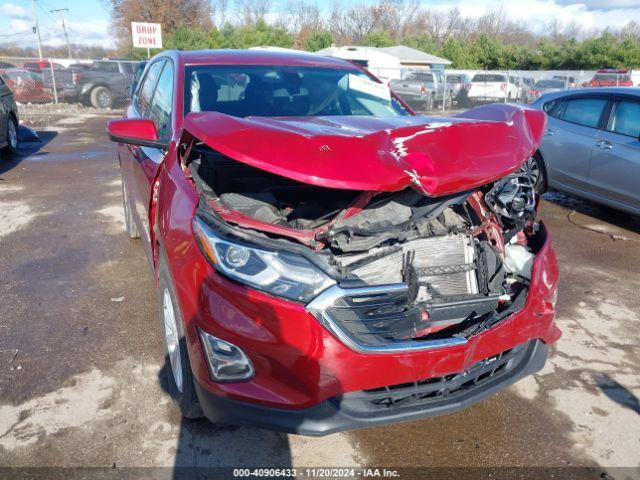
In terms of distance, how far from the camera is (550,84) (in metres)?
22.2

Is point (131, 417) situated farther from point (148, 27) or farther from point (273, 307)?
point (148, 27)

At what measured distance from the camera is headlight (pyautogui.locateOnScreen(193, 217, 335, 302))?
6.35 feet

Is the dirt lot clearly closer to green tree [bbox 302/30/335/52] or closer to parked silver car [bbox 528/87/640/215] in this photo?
parked silver car [bbox 528/87/640/215]

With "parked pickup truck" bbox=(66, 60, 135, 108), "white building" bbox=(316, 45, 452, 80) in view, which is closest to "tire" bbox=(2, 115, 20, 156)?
"white building" bbox=(316, 45, 452, 80)

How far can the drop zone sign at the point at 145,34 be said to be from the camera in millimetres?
19562

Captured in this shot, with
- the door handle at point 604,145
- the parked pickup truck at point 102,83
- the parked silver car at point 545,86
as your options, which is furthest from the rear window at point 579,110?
the parked silver car at point 545,86

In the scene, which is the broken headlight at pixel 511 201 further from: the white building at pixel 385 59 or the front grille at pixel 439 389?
the white building at pixel 385 59

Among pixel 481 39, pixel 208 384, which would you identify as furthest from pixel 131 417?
pixel 481 39

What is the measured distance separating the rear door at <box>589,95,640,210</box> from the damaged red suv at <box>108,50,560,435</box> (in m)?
3.44

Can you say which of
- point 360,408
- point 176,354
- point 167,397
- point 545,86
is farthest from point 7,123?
point 545,86

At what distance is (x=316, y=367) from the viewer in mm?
1918

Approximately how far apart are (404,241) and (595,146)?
478 centimetres

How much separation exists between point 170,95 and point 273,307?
2.12 meters

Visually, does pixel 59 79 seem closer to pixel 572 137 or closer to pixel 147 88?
pixel 147 88
